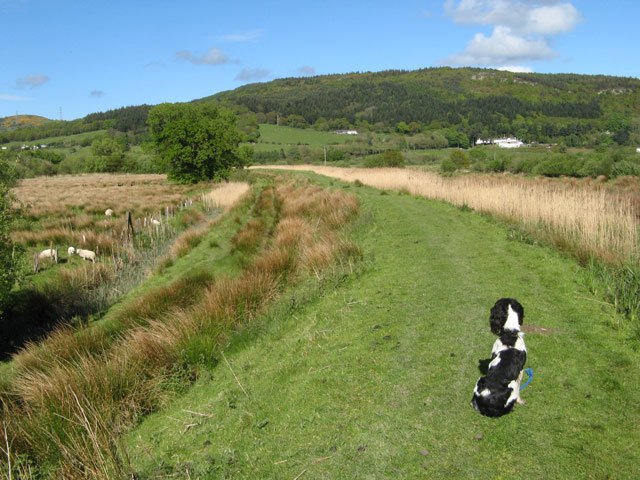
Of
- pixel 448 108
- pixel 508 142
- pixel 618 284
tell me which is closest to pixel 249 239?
pixel 618 284

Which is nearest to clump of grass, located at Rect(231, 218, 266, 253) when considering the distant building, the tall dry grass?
the tall dry grass

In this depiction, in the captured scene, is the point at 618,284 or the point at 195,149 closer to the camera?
the point at 618,284

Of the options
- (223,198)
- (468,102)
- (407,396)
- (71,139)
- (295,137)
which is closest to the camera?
(407,396)

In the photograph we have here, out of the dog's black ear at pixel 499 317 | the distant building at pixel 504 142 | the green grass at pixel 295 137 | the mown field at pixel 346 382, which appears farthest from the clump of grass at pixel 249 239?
the green grass at pixel 295 137

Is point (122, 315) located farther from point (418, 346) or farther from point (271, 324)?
point (418, 346)

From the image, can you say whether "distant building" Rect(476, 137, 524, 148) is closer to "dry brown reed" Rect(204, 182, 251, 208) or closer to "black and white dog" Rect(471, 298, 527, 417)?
"dry brown reed" Rect(204, 182, 251, 208)

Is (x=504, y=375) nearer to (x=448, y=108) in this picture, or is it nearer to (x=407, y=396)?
(x=407, y=396)

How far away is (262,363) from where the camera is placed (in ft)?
18.2

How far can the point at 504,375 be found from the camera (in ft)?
11.7

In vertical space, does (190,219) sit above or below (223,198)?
below

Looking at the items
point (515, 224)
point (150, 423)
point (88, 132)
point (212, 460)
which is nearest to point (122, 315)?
point (150, 423)

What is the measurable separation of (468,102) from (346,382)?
148196mm

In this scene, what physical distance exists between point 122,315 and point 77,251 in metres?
6.94

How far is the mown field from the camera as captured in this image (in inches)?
134
